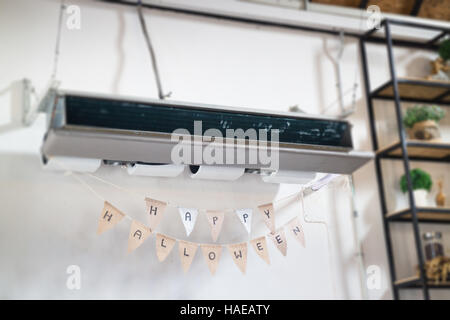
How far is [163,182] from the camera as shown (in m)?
3.39

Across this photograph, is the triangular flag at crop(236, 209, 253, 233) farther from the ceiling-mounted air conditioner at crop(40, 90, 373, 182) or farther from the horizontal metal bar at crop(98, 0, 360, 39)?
the horizontal metal bar at crop(98, 0, 360, 39)

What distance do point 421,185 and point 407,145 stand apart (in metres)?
0.26

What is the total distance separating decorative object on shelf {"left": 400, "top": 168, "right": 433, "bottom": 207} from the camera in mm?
3609

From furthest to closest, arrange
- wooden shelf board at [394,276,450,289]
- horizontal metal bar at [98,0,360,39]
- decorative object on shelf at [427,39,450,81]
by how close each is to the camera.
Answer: decorative object on shelf at [427,39,450,81] → horizontal metal bar at [98,0,360,39] → wooden shelf board at [394,276,450,289]

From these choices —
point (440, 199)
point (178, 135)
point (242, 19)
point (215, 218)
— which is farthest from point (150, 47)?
point (440, 199)

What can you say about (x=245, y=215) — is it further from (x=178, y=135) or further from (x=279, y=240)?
(x=178, y=135)

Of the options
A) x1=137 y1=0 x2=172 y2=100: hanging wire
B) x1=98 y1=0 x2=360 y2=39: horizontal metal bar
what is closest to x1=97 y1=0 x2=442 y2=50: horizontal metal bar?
x1=98 y1=0 x2=360 y2=39: horizontal metal bar

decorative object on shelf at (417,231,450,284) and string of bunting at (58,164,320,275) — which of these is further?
decorative object on shelf at (417,231,450,284)

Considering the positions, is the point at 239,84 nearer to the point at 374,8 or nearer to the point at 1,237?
the point at 374,8

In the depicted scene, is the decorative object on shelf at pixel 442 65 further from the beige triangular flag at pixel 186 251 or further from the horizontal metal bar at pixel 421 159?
the beige triangular flag at pixel 186 251

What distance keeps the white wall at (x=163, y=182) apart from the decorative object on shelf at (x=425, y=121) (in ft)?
0.96

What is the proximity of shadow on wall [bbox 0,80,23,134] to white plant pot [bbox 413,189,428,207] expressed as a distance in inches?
90.8

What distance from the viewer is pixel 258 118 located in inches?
110
